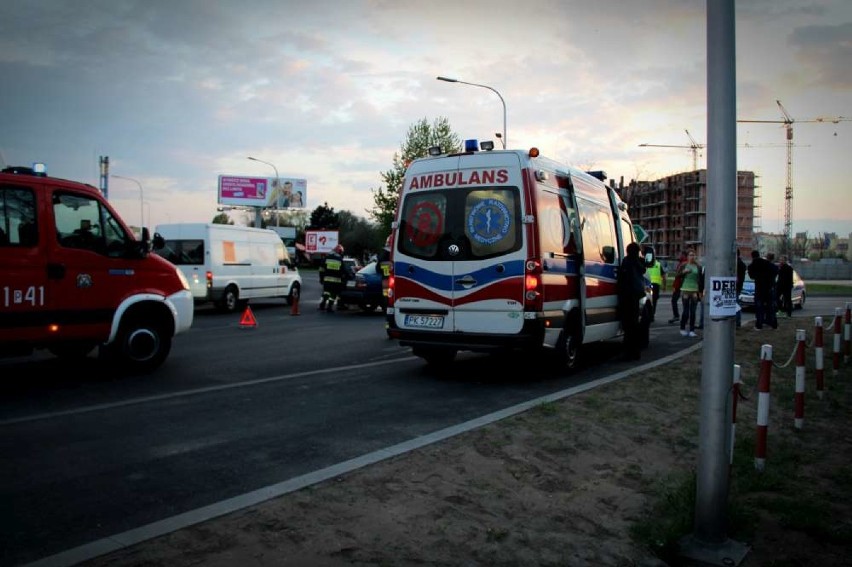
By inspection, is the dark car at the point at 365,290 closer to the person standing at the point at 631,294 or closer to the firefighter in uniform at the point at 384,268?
the firefighter in uniform at the point at 384,268

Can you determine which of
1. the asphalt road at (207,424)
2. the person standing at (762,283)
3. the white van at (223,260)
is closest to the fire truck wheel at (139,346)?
the asphalt road at (207,424)

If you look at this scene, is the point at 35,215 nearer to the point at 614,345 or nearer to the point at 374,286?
the point at 614,345

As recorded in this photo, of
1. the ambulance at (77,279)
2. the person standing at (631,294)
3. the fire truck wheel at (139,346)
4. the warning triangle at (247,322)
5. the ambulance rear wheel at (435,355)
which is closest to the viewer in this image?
the ambulance at (77,279)

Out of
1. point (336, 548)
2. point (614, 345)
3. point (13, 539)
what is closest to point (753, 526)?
point (336, 548)

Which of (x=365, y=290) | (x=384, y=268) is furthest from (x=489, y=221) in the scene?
(x=365, y=290)

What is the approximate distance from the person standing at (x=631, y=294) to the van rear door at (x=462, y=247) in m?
3.18

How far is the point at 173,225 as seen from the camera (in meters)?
19.3

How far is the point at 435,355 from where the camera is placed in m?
9.58

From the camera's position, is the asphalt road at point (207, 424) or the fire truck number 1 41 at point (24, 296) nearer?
the asphalt road at point (207, 424)

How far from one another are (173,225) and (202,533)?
17038mm

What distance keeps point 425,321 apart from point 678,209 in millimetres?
153367

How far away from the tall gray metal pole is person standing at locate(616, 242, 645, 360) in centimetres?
676

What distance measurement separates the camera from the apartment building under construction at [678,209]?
145 meters

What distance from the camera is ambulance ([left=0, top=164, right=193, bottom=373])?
7574 mm
